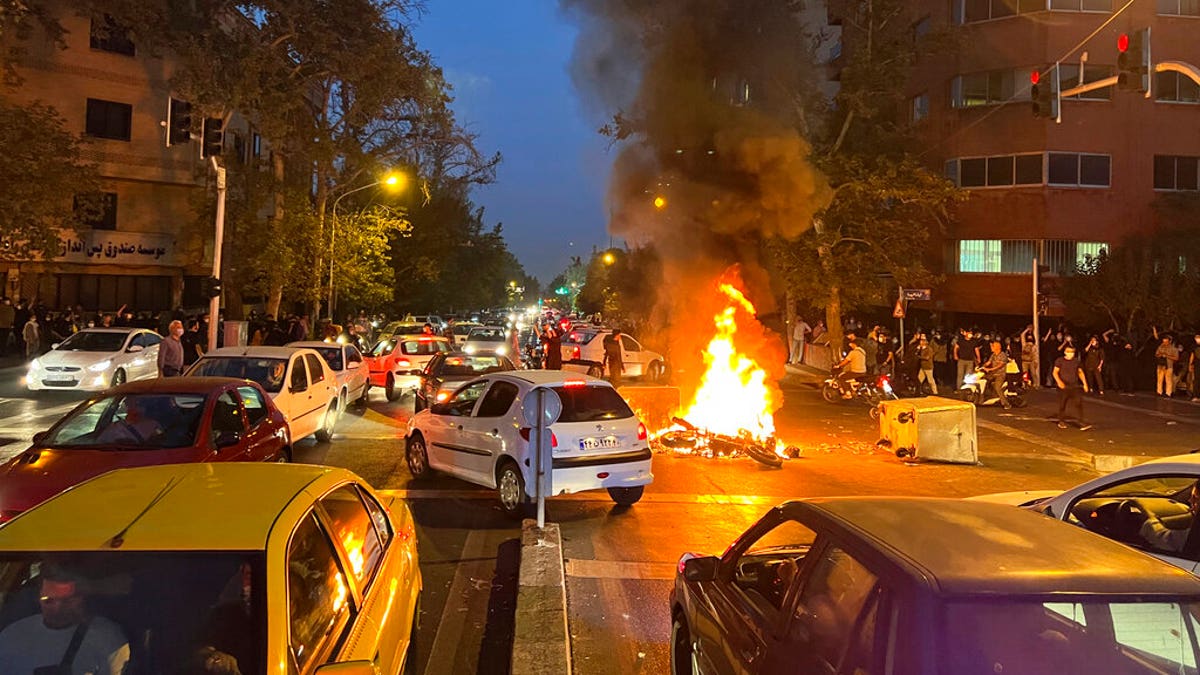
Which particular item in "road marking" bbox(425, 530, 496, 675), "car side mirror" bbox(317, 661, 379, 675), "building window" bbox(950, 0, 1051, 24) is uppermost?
"building window" bbox(950, 0, 1051, 24)

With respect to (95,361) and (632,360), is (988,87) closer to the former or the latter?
(632,360)

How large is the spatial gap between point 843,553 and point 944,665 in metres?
0.66

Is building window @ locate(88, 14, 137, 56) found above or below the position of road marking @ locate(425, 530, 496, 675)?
A: above

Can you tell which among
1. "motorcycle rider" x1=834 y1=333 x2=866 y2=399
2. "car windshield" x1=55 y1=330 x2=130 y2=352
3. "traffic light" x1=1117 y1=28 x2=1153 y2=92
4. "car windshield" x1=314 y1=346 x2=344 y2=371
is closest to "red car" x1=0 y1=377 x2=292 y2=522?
"car windshield" x1=314 y1=346 x2=344 y2=371

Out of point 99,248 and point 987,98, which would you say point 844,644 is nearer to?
point 987,98

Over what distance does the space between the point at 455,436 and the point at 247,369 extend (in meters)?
3.65

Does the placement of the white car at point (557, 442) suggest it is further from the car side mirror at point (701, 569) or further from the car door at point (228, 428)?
the car side mirror at point (701, 569)

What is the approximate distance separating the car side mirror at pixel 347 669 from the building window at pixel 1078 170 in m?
32.8

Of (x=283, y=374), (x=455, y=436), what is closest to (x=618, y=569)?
(x=455, y=436)

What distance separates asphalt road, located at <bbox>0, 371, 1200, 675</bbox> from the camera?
18.1 ft

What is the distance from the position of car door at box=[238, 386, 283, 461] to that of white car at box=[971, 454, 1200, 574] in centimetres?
614

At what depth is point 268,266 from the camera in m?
27.7

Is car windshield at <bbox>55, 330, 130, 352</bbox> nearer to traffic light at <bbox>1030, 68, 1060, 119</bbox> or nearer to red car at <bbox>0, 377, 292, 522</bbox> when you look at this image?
red car at <bbox>0, 377, 292, 522</bbox>

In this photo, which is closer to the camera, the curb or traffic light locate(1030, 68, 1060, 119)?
the curb
